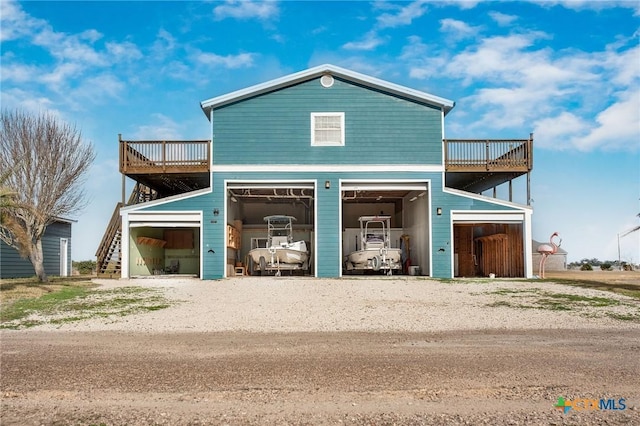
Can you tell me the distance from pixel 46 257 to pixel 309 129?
1642 centimetres

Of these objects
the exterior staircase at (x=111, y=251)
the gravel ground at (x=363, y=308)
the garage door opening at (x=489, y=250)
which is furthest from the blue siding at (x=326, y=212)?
the exterior staircase at (x=111, y=251)

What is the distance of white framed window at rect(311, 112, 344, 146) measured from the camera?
23.2 meters

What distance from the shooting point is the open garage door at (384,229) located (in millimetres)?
23859

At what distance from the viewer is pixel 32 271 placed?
30.8m

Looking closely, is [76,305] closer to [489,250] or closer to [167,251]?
[167,251]

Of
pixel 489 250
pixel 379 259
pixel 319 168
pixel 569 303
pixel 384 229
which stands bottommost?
pixel 569 303

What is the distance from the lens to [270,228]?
26.3 meters

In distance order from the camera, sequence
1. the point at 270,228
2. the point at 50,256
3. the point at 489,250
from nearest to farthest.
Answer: the point at 270,228 < the point at 489,250 < the point at 50,256

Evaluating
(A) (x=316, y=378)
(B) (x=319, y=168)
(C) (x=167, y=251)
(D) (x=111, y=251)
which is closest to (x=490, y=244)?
(B) (x=319, y=168)

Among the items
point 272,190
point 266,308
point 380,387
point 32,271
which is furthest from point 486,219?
point 32,271

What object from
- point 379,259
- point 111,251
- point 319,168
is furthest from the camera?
point 111,251

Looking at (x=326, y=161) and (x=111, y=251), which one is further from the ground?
(x=326, y=161)

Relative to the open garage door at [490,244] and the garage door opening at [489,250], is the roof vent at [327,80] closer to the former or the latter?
the open garage door at [490,244]

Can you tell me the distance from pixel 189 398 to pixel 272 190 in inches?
739
